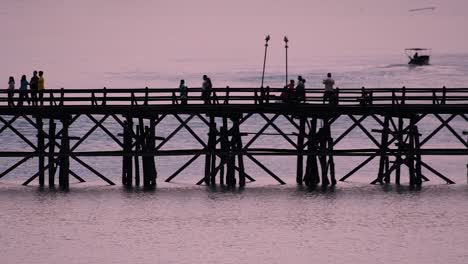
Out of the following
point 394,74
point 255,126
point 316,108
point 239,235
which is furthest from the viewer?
point 394,74

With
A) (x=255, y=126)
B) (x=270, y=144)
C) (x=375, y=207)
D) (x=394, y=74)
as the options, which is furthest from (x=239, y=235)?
(x=394, y=74)

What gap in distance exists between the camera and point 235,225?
143 ft

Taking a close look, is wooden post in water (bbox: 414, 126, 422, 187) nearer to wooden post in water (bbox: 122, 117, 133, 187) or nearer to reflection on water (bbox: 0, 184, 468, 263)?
reflection on water (bbox: 0, 184, 468, 263)

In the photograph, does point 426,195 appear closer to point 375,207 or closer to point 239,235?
point 375,207

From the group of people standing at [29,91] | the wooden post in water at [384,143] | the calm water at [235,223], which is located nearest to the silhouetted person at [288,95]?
the calm water at [235,223]

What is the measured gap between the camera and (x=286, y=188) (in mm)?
50250

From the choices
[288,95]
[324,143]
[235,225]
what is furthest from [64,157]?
[324,143]

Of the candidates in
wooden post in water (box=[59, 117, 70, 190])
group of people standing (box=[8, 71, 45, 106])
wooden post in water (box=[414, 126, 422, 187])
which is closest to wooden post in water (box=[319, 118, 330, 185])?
wooden post in water (box=[414, 126, 422, 187])

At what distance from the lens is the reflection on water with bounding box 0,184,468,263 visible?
39469 mm

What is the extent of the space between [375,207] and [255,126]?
45.6m

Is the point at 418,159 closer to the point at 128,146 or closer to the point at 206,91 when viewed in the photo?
the point at 206,91

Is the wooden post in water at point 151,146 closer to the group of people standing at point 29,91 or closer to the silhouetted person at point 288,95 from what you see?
the group of people standing at point 29,91

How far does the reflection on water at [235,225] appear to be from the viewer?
3947 centimetres

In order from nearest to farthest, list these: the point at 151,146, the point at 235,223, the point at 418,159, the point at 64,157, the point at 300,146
→ 1. the point at 235,223
2. the point at 64,157
3. the point at 151,146
4. the point at 418,159
5. the point at 300,146
